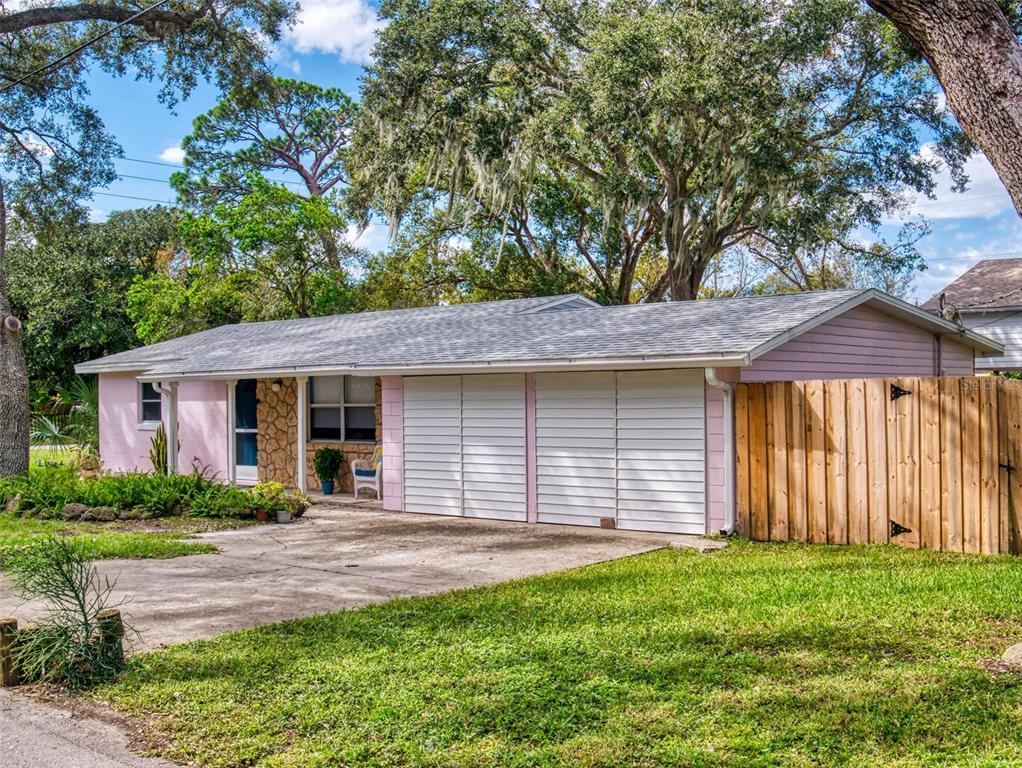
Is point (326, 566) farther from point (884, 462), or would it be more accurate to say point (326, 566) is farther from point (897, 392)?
point (897, 392)

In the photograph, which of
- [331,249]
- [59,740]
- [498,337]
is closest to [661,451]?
[498,337]

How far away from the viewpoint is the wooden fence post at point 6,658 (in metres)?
5.59

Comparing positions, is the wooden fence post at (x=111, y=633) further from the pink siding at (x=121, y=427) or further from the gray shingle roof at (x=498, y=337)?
the pink siding at (x=121, y=427)

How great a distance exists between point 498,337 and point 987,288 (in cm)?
1972

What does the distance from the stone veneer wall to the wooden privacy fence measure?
8.19m

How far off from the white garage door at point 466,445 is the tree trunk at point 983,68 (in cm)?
823

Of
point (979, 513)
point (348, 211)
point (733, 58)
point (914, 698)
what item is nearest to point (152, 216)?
point (348, 211)

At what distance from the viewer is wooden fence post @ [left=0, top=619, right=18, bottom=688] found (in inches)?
220

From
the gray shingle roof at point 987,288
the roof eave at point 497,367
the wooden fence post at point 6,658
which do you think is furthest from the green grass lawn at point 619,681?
the gray shingle roof at point 987,288

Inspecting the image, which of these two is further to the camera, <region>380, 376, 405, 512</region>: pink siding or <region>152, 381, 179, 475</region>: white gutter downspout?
<region>152, 381, 179, 475</region>: white gutter downspout

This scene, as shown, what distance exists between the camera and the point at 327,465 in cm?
1617

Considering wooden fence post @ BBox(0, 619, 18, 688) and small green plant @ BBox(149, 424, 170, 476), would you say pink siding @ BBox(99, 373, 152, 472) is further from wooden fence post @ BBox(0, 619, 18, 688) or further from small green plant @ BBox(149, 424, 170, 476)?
wooden fence post @ BBox(0, 619, 18, 688)

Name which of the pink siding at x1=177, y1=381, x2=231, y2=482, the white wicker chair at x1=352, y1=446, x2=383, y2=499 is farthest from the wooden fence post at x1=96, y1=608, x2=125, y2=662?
the pink siding at x1=177, y1=381, x2=231, y2=482

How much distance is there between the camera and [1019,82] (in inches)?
186
